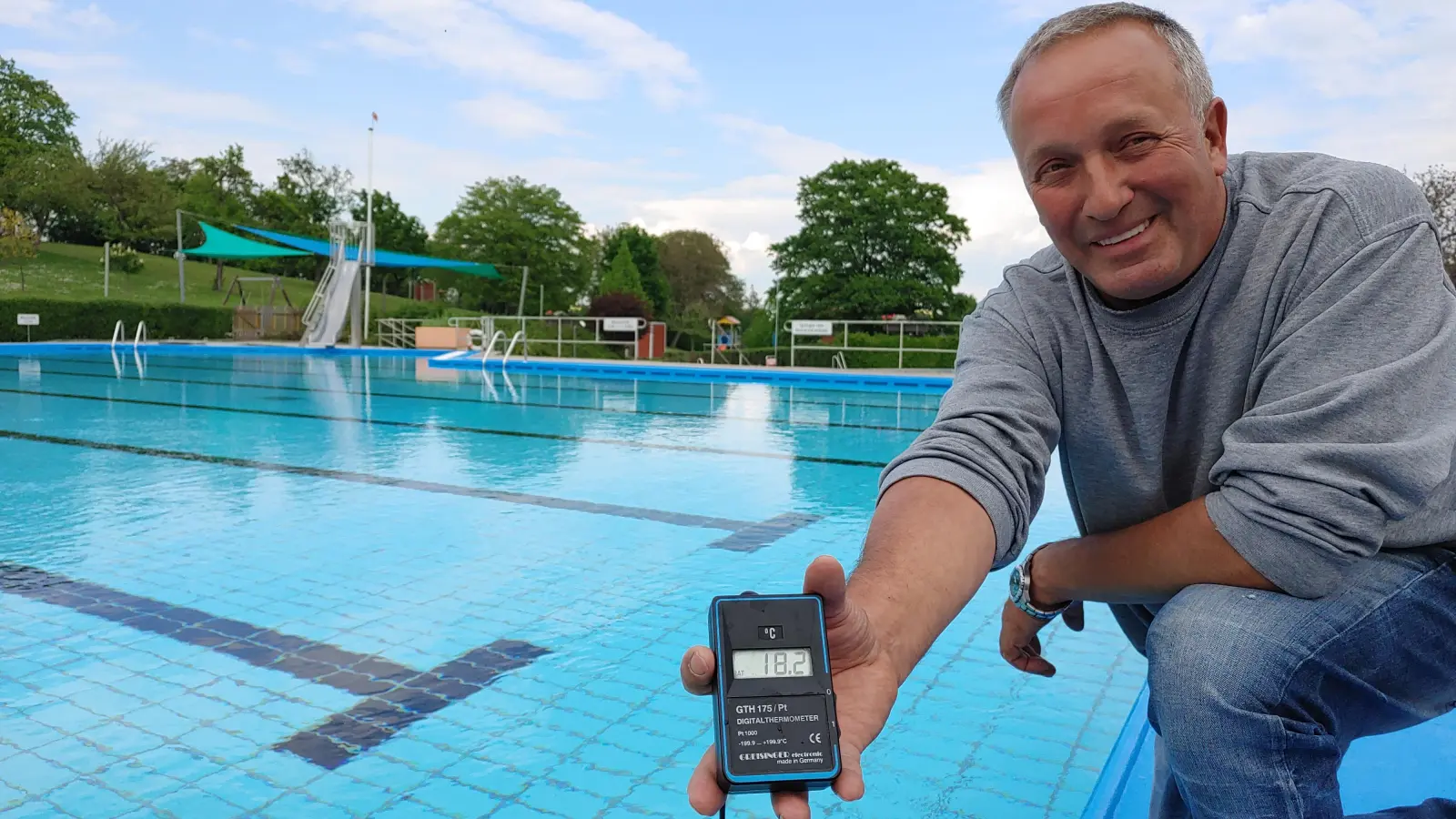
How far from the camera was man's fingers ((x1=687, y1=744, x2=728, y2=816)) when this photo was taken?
843 millimetres

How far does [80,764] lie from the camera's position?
221 cm

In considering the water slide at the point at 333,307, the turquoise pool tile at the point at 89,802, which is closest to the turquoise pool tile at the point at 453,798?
the turquoise pool tile at the point at 89,802

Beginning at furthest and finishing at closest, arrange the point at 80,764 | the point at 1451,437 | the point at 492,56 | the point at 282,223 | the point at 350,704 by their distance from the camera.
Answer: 1. the point at 282,223
2. the point at 492,56
3. the point at 350,704
4. the point at 80,764
5. the point at 1451,437

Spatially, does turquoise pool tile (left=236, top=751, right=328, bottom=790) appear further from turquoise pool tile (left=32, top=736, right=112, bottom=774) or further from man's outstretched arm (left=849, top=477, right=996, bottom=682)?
man's outstretched arm (left=849, top=477, right=996, bottom=682)

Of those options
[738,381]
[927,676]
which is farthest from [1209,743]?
[738,381]

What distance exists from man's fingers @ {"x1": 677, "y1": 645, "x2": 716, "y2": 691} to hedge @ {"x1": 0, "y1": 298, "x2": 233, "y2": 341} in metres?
27.7

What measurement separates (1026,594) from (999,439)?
42cm

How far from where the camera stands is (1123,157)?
1196 millimetres

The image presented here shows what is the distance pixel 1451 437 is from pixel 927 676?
81.0 inches

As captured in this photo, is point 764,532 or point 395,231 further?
point 395,231

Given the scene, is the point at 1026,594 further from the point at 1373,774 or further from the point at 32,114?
the point at 32,114

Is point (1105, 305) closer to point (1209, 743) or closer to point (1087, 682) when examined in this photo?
point (1209, 743)

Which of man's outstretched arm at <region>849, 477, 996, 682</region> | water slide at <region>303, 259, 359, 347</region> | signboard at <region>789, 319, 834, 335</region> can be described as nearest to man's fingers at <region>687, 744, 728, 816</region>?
man's outstretched arm at <region>849, 477, 996, 682</region>

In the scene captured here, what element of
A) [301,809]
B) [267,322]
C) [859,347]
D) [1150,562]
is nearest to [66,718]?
[301,809]
